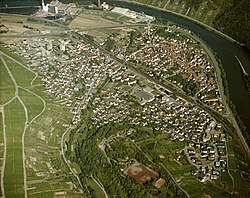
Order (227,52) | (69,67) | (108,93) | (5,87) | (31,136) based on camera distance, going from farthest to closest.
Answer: (227,52) < (69,67) < (108,93) < (5,87) < (31,136)

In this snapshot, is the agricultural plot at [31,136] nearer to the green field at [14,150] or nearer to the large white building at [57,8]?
the green field at [14,150]

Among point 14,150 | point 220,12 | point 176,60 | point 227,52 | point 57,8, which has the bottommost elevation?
point 57,8

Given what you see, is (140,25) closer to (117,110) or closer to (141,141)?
(117,110)

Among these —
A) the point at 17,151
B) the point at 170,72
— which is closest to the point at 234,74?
the point at 170,72

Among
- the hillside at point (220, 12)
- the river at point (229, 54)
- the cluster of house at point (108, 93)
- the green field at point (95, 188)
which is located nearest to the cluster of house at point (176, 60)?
the river at point (229, 54)

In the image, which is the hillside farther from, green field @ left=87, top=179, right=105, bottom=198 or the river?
green field @ left=87, top=179, right=105, bottom=198

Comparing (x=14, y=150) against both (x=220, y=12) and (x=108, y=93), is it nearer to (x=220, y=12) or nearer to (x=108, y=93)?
(x=108, y=93)

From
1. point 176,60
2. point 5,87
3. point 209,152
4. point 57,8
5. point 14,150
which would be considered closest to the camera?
point 209,152

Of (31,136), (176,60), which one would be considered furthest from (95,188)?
(176,60)
